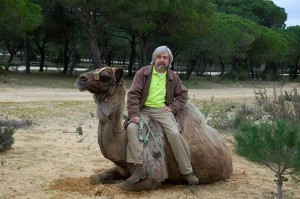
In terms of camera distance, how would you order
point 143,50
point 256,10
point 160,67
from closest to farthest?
point 160,67 → point 143,50 → point 256,10

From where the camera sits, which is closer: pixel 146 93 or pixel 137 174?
pixel 137 174

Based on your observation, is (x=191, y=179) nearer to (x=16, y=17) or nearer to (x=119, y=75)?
(x=119, y=75)

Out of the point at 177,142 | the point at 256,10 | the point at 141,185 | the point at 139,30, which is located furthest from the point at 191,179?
the point at 256,10

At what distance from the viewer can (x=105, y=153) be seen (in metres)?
6.27

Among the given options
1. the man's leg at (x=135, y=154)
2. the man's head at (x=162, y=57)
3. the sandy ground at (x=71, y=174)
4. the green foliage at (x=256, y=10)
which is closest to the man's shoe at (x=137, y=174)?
the man's leg at (x=135, y=154)

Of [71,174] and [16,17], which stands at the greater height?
[16,17]

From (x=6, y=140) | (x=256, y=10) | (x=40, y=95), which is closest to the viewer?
(x=6, y=140)

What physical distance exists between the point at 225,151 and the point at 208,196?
0.92 m

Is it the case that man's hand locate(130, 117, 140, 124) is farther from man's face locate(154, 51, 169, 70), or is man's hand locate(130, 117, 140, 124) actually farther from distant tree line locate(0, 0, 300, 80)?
distant tree line locate(0, 0, 300, 80)

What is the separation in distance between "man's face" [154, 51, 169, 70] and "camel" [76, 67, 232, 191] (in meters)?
0.53

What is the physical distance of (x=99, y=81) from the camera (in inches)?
244

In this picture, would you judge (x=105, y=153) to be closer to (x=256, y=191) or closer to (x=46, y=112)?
(x=256, y=191)

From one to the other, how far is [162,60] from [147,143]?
110cm

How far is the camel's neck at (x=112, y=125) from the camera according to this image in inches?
246
